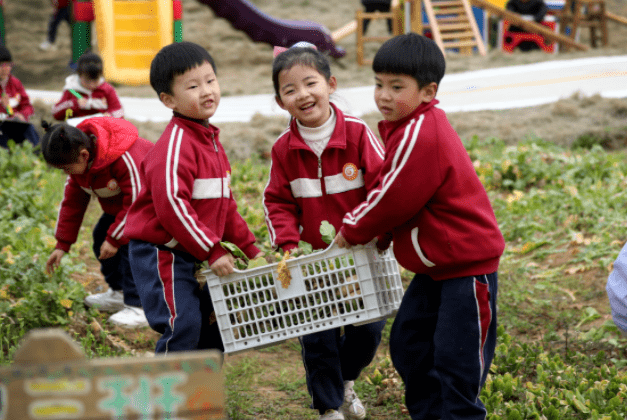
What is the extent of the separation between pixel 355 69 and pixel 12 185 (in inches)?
285

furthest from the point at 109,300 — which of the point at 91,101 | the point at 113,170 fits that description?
the point at 91,101

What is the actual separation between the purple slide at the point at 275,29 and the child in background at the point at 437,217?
9939 millimetres

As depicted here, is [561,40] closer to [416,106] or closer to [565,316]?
[565,316]

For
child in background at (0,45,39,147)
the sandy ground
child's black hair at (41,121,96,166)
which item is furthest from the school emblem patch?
child in background at (0,45,39,147)

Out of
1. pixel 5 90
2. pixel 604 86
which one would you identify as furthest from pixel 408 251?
pixel 604 86

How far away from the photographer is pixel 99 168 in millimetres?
3174

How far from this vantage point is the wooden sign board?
44.8 inches

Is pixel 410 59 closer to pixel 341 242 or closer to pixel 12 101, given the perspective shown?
pixel 341 242

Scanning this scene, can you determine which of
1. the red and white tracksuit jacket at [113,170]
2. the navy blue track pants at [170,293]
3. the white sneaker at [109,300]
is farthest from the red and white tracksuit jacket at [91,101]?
the navy blue track pants at [170,293]

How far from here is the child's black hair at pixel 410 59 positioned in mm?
2279

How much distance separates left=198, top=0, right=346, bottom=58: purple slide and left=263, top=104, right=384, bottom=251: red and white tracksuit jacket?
957 centimetres

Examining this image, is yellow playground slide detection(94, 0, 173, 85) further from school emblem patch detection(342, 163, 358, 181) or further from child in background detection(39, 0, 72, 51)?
school emblem patch detection(342, 163, 358, 181)

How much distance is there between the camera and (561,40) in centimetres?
1272

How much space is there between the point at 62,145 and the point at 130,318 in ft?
4.06
